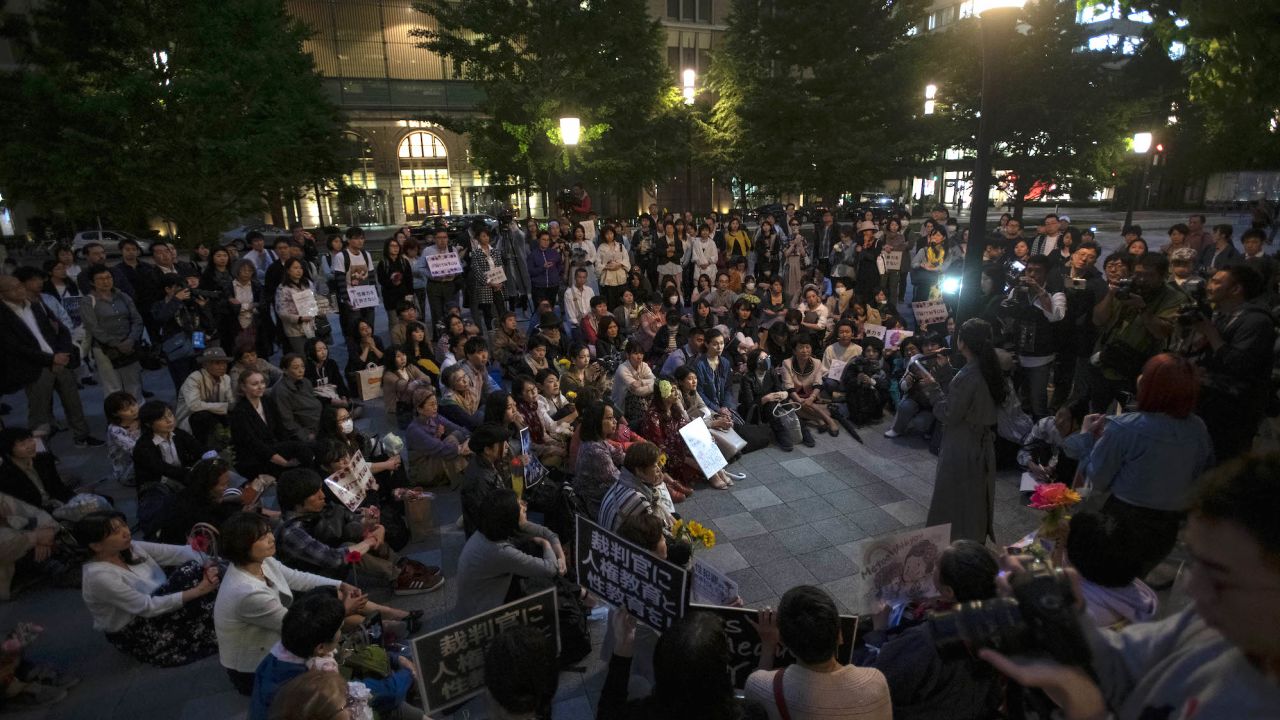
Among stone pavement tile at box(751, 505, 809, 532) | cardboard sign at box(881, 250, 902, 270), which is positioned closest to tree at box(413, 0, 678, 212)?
cardboard sign at box(881, 250, 902, 270)

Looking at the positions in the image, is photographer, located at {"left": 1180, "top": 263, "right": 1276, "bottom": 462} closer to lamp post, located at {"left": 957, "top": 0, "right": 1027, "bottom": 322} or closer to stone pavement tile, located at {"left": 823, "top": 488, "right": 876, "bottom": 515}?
lamp post, located at {"left": 957, "top": 0, "right": 1027, "bottom": 322}

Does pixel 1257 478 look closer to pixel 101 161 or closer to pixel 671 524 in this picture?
pixel 671 524

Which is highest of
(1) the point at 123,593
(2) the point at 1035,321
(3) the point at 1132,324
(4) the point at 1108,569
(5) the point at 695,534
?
(3) the point at 1132,324

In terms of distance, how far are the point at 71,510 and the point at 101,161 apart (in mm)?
12713

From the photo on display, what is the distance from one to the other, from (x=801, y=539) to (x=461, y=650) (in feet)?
11.9

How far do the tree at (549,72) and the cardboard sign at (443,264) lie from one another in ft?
35.0

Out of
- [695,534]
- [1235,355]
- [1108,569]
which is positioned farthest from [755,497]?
[1108,569]

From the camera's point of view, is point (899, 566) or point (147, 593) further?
point (147, 593)

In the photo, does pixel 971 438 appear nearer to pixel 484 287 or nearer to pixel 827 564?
pixel 827 564

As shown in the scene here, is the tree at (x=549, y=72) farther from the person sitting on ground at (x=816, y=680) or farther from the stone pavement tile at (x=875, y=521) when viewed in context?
the person sitting on ground at (x=816, y=680)

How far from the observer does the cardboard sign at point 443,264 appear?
36.1 ft

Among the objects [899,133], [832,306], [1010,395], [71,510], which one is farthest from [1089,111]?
[71,510]

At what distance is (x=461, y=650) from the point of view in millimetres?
3229

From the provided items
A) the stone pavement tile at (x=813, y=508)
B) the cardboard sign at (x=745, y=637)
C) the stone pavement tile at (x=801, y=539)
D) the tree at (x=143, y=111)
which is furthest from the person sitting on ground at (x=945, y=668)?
the tree at (x=143, y=111)
